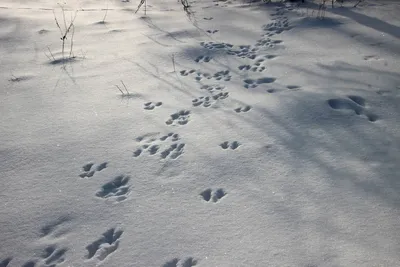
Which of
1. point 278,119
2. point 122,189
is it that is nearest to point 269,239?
point 122,189

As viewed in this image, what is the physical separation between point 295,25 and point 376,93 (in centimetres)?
183

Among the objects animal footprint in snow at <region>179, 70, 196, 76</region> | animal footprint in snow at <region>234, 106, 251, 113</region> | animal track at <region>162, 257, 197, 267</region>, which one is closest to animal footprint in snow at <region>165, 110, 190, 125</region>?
animal footprint in snow at <region>234, 106, 251, 113</region>

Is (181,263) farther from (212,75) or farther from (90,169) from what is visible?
(212,75)

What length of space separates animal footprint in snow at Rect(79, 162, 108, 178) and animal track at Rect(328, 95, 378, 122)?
1.71 metres

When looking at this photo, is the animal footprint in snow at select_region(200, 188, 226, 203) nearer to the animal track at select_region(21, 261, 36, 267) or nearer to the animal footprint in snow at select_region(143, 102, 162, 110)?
the animal track at select_region(21, 261, 36, 267)

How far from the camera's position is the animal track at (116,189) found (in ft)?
6.19

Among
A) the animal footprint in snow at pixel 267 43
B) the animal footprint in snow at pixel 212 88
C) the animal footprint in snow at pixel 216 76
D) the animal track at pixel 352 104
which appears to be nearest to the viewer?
the animal track at pixel 352 104

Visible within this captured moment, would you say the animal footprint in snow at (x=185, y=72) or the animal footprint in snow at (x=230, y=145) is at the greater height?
the animal footprint in snow at (x=185, y=72)

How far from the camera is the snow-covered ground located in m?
1.60

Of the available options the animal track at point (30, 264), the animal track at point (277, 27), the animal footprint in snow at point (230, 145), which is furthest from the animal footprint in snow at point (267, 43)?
the animal track at point (30, 264)

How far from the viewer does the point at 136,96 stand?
283 cm

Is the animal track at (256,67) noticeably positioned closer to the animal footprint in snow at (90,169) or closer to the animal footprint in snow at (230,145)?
the animal footprint in snow at (230,145)

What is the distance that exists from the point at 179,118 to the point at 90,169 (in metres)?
0.77

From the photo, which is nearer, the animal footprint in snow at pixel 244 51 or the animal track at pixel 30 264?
the animal track at pixel 30 264
